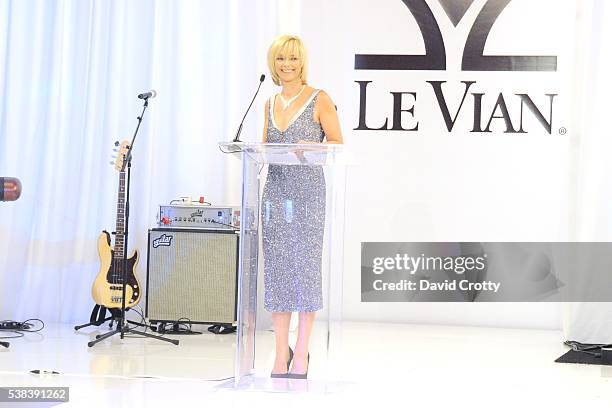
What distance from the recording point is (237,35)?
593 centimetres

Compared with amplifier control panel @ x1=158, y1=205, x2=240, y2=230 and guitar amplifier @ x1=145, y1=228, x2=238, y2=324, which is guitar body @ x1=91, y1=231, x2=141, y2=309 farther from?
amplifier control panel @ x1=158, y1=205, x2=240, y2=230

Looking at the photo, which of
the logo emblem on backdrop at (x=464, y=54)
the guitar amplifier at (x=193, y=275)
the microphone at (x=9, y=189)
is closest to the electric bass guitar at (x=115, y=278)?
the guitar amplifier at (x=193, y=275)

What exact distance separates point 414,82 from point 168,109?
1.66 meters

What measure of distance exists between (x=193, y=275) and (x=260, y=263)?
1998mm

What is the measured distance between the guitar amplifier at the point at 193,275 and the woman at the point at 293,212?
6.20ft

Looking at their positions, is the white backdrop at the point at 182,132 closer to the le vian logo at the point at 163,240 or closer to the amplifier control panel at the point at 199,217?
the amplifier control panel at the point at 199,217

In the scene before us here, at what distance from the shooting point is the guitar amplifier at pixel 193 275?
5367mm

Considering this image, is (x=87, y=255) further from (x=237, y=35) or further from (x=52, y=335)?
(x=237, y=35)

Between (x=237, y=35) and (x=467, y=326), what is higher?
(x=237, y=35)

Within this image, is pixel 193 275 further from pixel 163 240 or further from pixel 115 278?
pixel 115 278

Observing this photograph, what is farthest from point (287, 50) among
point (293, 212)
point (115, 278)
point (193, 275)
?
point (115, 278)

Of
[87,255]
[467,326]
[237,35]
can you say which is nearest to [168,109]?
[237,35]

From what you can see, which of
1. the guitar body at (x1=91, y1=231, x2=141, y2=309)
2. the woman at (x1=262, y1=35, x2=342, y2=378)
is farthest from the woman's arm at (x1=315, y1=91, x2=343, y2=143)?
the guitar body at (x1=91, y1=231, x2=141, y2=309)

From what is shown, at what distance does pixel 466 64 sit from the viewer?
19.8 ft
